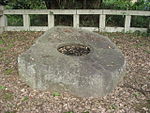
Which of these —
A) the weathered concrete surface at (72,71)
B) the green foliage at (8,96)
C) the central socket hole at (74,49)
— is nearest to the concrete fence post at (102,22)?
the central socket hole at (74,49)

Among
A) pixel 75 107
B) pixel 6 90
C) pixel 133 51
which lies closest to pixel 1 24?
pixel 6 90

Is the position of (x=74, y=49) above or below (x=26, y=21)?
below

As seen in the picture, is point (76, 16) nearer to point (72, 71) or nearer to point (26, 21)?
point (26, 21)

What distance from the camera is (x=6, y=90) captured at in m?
3.42

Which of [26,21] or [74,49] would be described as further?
[26,21]

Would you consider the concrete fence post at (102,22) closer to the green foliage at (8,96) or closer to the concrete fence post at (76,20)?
the concrete fence post at (76,20)

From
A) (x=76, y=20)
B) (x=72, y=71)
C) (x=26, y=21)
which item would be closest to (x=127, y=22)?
(x=76, y=20)

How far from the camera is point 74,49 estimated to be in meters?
4.04

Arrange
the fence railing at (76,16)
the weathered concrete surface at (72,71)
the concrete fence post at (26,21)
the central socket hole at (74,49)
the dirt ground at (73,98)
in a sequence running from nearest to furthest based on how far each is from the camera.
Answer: the dirt ground at (73,98) → the weathered concrete surface at (72,71) → the central socket hole at (74,49) → the fence railing at (76,16) → the concrete fence post at (26,21)

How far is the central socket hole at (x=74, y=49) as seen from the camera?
3.86 meters

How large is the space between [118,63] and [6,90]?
7.05ft

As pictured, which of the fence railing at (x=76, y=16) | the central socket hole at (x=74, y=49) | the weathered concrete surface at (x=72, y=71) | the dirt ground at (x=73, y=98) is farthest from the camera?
the fence railing at (x=76, y=16)

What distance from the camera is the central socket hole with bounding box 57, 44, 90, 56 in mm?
3861

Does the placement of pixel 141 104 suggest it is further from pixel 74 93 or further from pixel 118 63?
pixel 74 93
